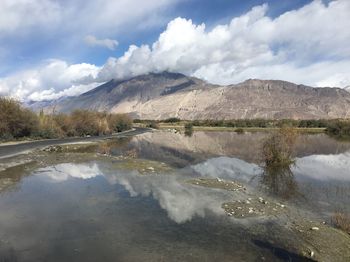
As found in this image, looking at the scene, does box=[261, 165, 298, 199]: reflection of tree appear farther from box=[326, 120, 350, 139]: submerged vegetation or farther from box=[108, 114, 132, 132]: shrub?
box=[108, 114, 132, 132]: shrub

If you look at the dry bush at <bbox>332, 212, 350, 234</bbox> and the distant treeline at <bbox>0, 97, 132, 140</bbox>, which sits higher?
the distant treeline at <bbox>0, 97, 132, 140</bbox>

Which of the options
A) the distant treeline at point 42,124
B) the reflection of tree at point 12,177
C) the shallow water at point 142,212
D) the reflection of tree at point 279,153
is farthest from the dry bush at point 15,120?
the reflection of tree at point 279,153

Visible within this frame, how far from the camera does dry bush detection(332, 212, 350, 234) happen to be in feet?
65.8

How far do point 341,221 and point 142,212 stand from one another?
1246cm

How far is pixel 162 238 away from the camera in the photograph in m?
18.3

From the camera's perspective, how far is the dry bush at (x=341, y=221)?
20.1 metres

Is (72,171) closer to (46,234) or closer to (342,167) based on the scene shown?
(46,234)

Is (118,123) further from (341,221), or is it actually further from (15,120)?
(341,221)

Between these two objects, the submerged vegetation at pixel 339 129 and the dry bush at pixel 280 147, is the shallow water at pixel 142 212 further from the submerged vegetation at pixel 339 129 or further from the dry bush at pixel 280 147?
the submerged vegetation at pixel 339 129

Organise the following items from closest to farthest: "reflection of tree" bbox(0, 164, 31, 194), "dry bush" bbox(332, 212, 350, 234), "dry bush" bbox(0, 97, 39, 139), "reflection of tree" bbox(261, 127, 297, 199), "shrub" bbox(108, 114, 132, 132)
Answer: "dry bush" bbox(332, 212, 350, 234) → "reflection of tree" bbox(0, 164, 31, 194) → "reflection of tree" bbox(261, 127, 297, 199) → "dry bush" bbox(0, 97, 39, 139) → "shrub" bbox(108, 114, 132, 132)

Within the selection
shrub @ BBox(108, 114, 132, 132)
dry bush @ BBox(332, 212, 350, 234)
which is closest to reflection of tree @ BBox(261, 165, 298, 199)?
dry bush @ BBox(332, 212, 350, 234)

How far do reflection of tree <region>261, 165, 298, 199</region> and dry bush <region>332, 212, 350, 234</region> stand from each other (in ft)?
21.8

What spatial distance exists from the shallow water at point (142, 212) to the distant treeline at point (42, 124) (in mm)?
46466

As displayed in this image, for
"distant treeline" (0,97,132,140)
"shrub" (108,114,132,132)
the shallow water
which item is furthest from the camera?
"shrub" (108,114,132,132)
